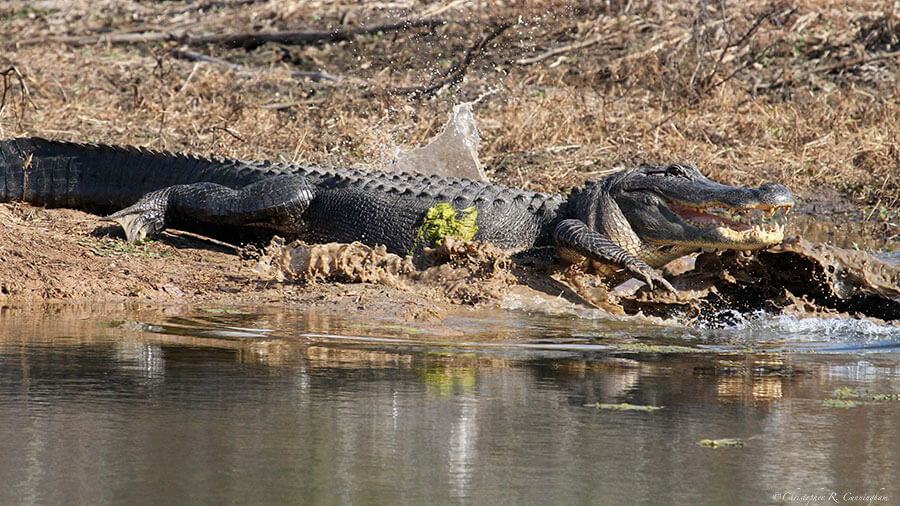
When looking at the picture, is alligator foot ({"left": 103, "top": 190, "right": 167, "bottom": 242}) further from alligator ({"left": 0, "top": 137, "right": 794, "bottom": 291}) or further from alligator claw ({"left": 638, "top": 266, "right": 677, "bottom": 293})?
alligator claw ({"left": 638, "top": 266, "right": 677, "bottom": 293})

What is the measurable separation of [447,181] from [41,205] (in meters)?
2.92

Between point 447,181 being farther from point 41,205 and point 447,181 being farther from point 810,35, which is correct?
point 810,35

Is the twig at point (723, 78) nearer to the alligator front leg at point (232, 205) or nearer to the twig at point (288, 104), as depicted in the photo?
the twig at point (288, 104)

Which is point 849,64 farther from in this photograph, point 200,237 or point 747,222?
point 200,237

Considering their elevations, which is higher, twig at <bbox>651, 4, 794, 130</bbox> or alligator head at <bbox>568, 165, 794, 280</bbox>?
twig at <bbox>651, 4, 794, 130</bbox>

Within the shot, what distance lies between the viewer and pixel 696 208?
258 inches

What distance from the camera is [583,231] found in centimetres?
655

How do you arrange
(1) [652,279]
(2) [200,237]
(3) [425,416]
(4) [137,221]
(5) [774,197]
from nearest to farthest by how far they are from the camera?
(3) [425,416], (5) [774,197], (1) [652,279], (4) [137,221], (2) [200,237]

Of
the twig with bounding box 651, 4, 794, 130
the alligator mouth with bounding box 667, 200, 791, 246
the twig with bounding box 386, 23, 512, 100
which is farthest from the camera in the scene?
the twig with bounding box 386, 23, 512, 100

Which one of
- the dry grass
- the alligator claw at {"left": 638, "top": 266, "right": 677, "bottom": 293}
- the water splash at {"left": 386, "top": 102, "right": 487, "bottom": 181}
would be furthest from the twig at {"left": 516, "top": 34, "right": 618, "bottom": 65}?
the alligator claw at {"left": 638, "top": 266, "right": 677, "bottom": 293}

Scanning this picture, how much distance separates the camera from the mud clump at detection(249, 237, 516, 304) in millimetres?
6043

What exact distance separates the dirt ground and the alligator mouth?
1.81 metres

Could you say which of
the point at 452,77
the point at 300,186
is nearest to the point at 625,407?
the point at 300,186

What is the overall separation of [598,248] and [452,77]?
5.90 meters
